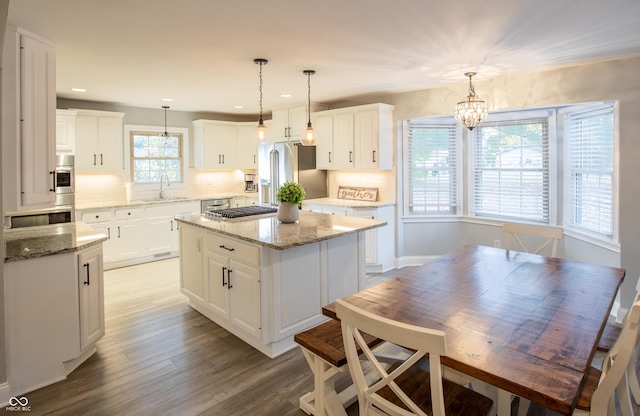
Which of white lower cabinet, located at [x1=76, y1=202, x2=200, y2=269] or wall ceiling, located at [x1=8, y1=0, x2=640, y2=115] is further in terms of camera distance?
white lower cabinet, located at [x1=76, y1=202, x2=200, y2=269]

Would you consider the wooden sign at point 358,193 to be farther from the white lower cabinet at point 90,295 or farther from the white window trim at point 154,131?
the white lower cabinet at point 90,295

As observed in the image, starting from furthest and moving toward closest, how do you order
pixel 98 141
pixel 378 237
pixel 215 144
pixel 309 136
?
pixel 215 144, pixel 98 141, pixel 378 237, pixel 309 136

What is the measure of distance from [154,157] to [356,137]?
352 cm

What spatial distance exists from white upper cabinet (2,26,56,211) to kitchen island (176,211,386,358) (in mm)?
1247

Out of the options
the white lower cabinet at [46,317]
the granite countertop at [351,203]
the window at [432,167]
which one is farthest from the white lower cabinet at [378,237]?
the white lower cabinet at [46,317]

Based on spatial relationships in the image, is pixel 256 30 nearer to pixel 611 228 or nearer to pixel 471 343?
pixel 471 343

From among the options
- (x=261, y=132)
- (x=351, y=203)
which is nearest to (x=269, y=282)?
(x=261, y=132)

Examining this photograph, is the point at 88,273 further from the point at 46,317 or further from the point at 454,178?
the point at 454,178

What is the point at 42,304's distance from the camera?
2.53 m

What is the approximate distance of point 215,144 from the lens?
22.3ft

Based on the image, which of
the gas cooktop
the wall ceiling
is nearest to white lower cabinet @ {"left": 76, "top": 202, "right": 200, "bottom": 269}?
the wall ceiling

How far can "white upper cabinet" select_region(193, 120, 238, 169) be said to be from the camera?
6.70 metres

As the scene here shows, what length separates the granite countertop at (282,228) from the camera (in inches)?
111

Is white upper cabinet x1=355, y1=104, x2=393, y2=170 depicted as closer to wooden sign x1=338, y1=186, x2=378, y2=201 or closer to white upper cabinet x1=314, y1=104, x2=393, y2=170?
white upper cabinet x1=314, y1=104, x2=393, y2=170
